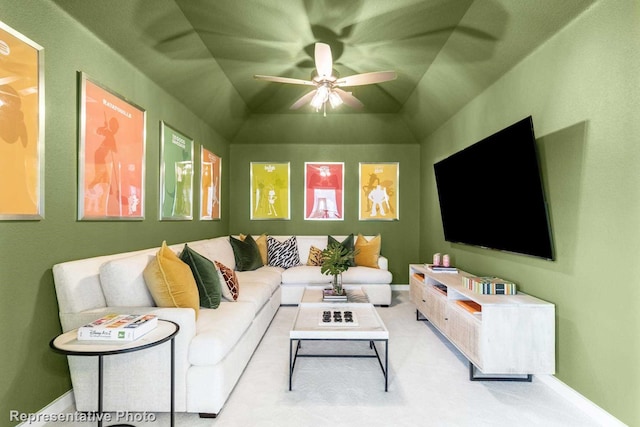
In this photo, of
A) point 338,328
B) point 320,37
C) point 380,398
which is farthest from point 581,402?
point 320,37

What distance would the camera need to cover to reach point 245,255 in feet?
14.7

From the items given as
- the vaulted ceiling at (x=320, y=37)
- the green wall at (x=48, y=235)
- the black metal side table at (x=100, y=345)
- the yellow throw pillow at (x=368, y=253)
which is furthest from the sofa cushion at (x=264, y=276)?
the vaulted ceiling at (x=320, y=37)

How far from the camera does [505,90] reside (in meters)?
2.98

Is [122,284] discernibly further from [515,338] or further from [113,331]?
[515,338]

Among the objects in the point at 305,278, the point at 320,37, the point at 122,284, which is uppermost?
the point at 320,37

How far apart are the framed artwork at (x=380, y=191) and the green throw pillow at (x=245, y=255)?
6.54 feet

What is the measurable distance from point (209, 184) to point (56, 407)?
3.11m

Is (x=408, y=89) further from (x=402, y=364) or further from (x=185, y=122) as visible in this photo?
(x=402, y=364)

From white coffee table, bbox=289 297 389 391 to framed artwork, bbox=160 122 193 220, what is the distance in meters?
1.77

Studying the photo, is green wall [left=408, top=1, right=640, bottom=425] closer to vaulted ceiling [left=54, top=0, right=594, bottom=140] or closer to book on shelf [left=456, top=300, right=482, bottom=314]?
vaulted ceiling [left=54, top=0, right=594, bottom=140]

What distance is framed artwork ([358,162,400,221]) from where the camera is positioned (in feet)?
18.6

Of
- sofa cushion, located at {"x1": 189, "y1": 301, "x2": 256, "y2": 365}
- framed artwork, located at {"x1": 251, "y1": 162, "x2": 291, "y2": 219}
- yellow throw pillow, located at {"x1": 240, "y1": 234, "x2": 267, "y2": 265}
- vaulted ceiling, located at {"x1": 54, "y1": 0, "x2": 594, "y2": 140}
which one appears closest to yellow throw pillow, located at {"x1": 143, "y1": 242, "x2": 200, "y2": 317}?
sofa cushion, located at {"x1": 189, "y1": 301, "x2": 256, "y2": 365}

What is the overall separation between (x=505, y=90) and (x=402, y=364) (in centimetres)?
260

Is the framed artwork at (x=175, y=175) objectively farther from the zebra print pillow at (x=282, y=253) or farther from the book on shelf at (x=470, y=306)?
the book on shelf at (x=470, y=306)
